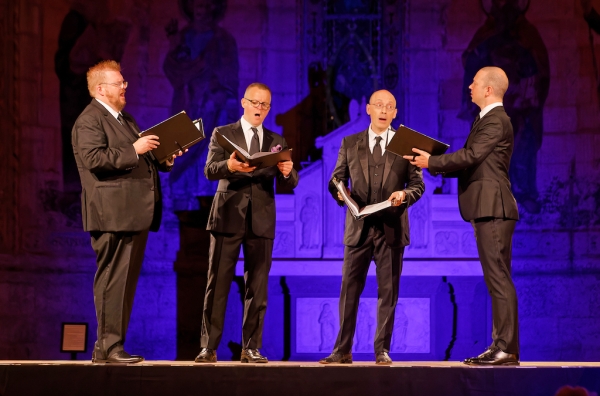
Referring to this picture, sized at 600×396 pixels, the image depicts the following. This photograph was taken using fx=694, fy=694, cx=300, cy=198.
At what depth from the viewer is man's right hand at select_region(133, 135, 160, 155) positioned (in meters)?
3.65

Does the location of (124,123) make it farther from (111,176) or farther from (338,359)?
(338,359)

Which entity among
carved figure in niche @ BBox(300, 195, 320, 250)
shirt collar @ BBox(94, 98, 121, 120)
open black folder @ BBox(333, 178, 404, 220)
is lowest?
carved figure in niche @ BBox(300, 195, 320, 250)

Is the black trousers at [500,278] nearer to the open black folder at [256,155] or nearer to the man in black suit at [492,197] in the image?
the man in black suit at [492,197]

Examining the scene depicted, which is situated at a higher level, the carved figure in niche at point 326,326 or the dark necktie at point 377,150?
the dark necktie at point 377,150

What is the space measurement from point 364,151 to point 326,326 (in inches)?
91.2

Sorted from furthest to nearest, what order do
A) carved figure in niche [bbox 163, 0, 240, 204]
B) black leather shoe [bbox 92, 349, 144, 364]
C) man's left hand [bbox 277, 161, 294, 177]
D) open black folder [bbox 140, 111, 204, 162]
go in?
carved figure in niche [bbox 163, 0, 240, 204]
man's left hand [bbox 277, 161, 294, 177]
open black folder [bbox 140, 111, 204, 162]
black leather shoe [bbox 92, 349, 144, 364]

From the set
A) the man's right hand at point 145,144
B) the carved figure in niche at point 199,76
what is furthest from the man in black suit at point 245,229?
the carved figure in niche at point 199,76

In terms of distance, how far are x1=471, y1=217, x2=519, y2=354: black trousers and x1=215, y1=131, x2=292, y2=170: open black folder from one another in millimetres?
1171

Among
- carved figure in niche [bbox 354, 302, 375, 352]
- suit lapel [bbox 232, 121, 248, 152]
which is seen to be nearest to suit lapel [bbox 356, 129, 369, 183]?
suit lapel [bbox 232, 121, 248, 152]

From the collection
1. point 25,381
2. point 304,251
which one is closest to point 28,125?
point 304,251

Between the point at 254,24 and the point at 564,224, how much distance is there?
3.50 meters

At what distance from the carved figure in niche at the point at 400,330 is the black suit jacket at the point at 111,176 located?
290 cm

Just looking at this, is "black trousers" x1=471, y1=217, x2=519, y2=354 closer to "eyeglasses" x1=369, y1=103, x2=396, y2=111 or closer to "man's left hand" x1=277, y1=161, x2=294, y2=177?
"eyeglasses" x1=369, y1=103, x2=396, y2=111

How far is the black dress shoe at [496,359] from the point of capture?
367 cm
